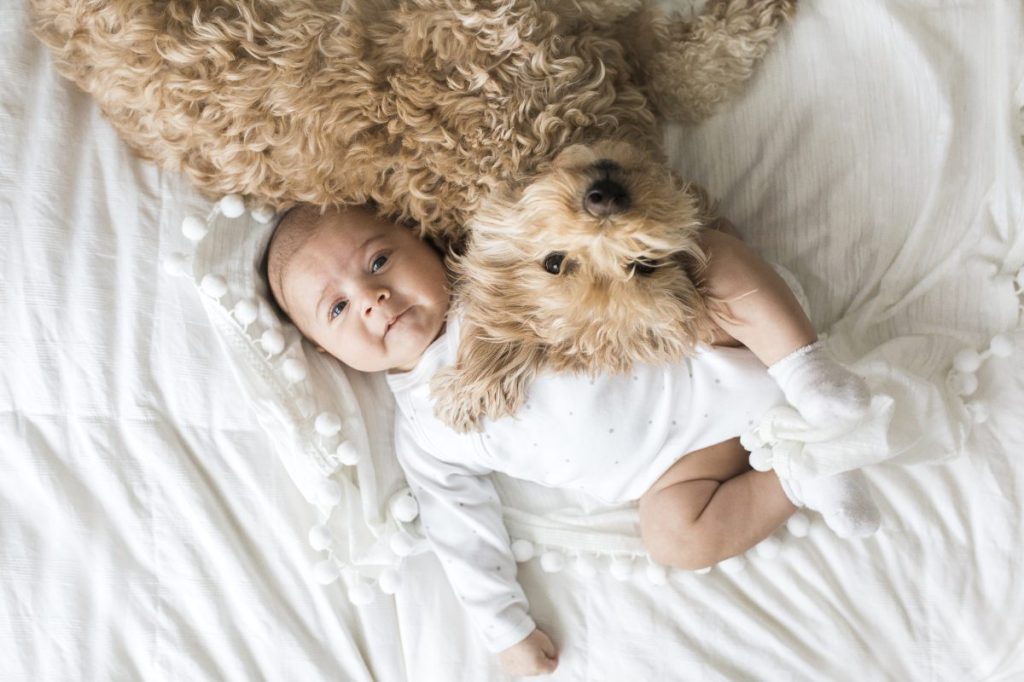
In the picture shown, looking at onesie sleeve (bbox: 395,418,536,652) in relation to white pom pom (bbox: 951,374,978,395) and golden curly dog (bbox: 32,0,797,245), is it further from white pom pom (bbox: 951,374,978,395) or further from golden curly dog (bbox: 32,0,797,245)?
white pom pom (bbox: 951,374,978,395)

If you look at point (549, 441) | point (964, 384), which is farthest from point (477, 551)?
point (964, 384)

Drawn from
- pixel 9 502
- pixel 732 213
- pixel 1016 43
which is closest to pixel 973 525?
pixel 732 213

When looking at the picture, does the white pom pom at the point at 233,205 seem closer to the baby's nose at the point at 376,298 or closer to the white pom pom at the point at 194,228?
the white pom pom at the point at 194,228

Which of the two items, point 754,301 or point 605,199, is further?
point 754,301

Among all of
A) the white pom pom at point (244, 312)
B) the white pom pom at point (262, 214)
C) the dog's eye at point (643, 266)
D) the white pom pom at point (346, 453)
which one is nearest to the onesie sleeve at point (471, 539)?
the white pom pom at point (346, 453)

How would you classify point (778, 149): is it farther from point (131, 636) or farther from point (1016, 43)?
point (131, 636)

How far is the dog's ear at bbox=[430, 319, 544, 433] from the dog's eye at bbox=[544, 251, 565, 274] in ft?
0.46

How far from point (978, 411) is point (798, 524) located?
13.3 inches

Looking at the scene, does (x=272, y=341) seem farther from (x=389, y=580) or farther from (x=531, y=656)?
(x=531, y=656)

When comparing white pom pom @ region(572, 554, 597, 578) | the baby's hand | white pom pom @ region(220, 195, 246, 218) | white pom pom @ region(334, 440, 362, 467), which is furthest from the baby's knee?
white pom pom @ region(220, 195, 246, 218)

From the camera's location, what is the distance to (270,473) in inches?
56.5

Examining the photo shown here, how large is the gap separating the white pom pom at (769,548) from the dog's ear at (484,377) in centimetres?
50

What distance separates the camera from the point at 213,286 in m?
1.35

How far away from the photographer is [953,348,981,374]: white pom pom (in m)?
1.34
